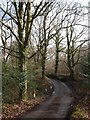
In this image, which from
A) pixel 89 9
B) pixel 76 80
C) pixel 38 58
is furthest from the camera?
pixel 76 80

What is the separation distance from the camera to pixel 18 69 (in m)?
22.1

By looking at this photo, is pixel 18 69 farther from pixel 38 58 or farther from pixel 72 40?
pixel 72 40

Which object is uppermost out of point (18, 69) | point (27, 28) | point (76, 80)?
point (27, 28)

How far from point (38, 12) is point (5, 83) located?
6.54m

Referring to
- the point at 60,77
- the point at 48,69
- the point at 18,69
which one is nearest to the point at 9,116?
the point at 18,69

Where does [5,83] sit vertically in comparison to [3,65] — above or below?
below

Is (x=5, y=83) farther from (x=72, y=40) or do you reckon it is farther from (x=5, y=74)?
(x=72, y=40)

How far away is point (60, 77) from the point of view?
51.0 metres

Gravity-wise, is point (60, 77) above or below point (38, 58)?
below

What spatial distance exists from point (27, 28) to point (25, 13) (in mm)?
1315

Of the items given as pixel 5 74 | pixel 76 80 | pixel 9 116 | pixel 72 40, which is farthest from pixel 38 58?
pixel 9 116

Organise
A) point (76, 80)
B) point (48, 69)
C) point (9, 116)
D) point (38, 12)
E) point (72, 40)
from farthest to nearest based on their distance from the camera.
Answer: point (48, 69), point (72, 40), point (76, 80), point (38, 12), point (9, 116)

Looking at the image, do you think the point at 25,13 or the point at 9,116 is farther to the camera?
the point at 25,13

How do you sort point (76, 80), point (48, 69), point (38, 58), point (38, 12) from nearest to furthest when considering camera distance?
point (38, 12), point (38, 58), point (76, 80), point (48, 69)
